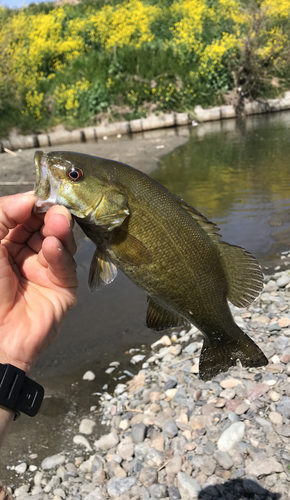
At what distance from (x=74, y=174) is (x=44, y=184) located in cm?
17

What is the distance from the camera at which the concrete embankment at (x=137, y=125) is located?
20.0m

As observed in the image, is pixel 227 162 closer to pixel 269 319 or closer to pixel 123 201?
pixel 269 319

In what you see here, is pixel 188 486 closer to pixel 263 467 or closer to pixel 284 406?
pixel 263 467

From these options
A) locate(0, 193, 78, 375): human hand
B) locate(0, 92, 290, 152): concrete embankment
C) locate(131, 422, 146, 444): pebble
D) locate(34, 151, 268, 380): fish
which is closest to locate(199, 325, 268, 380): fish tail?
locate(34, 151, 268, 380): fish

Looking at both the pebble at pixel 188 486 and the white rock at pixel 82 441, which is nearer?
the pebble at pixel 188 486

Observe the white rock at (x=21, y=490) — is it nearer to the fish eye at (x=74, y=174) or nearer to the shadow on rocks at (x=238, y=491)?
the shadow on rocks at (x=238, y=491)

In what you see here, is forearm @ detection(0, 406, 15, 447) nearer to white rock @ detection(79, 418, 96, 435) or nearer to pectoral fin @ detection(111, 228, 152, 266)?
pectoral fin @ detection(111, 228, 152, 266)

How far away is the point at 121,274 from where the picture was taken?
7.23m

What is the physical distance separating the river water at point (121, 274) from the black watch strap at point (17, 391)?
1.96 meters

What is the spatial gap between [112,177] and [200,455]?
2.41 metres

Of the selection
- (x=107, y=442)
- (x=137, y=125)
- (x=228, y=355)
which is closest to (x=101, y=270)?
(x=228, y=355)

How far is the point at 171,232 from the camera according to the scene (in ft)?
7.34

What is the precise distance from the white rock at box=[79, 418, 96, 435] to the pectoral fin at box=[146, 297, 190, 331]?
81.0 inches

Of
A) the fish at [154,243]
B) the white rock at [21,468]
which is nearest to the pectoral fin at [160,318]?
the fish at [154,243]
